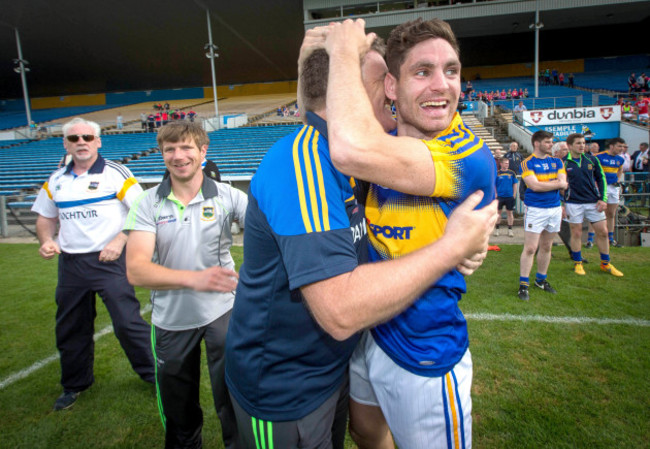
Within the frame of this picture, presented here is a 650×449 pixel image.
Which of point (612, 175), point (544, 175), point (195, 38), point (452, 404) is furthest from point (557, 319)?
point (195, 38)

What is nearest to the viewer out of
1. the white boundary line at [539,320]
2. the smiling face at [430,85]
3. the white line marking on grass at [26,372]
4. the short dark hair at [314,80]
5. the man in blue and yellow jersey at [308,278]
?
the man in blue and yellow jersey at [308,278]

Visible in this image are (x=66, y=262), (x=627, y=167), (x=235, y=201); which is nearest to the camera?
(x=235, y=201)

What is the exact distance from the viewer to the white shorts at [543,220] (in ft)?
17.9

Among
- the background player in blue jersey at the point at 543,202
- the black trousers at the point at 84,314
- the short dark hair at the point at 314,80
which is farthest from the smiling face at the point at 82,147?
the background player in blue jersey at the point at 543,202

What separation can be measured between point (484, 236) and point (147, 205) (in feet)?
6.46

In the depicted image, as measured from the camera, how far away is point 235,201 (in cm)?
264

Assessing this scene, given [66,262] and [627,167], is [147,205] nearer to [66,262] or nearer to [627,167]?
[66,262]

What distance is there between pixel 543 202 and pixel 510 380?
312cm

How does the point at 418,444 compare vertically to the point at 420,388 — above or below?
below

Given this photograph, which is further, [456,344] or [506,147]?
[506,147]

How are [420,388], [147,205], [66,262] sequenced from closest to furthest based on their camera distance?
[420,388]
[147,205]
[66,262]

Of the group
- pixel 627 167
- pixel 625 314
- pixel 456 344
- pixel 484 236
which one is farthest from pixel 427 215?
pixel 627 167

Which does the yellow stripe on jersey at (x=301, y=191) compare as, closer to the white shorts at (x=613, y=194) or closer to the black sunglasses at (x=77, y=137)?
the black sunglasses at (x=77, y=137)

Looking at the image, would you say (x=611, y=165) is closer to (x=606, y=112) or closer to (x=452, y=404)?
(x=452, y=404)
